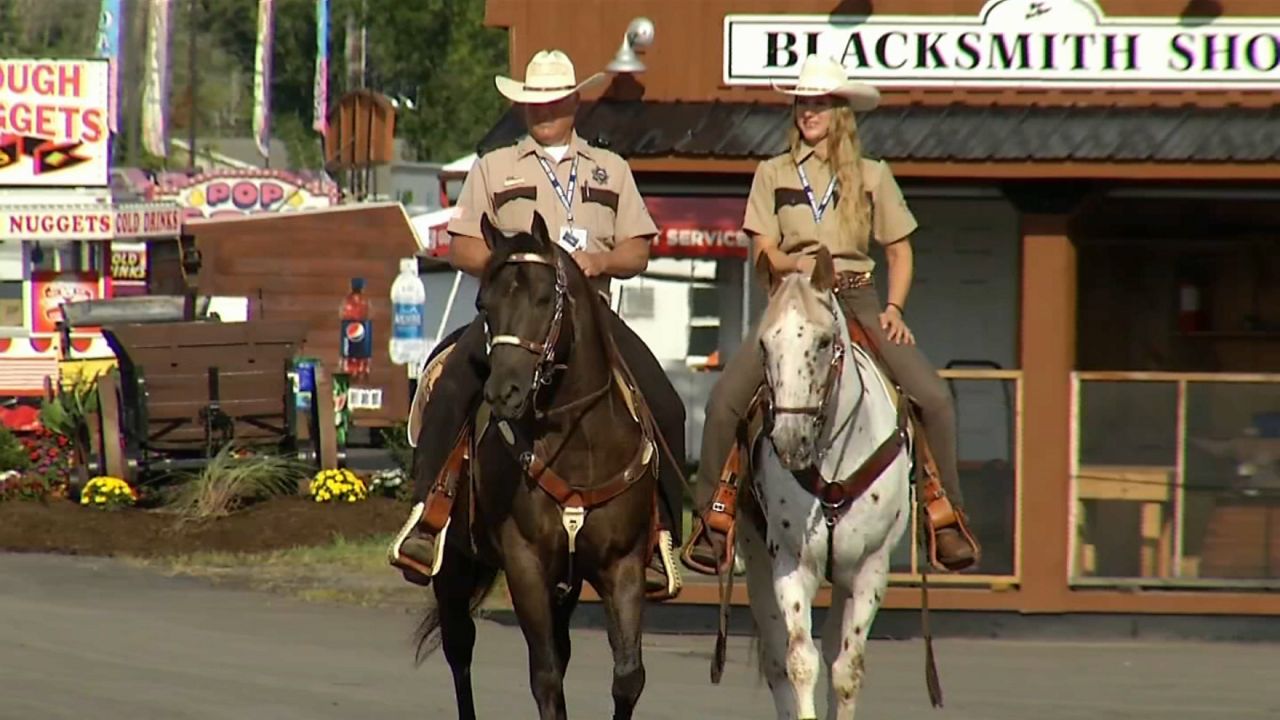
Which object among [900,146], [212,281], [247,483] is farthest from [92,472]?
[212,281]

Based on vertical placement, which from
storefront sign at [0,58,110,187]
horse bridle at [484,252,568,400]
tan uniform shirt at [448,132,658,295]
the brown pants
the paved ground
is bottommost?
the paved ground

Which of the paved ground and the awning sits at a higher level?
the awning

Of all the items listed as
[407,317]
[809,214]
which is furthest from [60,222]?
[809,214]

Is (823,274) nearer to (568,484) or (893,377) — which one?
(893,377)

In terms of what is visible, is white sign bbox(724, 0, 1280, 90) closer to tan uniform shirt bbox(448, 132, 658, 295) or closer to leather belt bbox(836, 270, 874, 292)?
leather belt bbox(836, 270, 874, 292)

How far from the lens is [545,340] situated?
28.5 ft

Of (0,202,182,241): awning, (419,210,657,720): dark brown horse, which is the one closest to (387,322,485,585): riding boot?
(419,210,657,720): dark brown horse

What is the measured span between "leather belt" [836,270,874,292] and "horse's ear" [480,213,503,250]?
1637mm

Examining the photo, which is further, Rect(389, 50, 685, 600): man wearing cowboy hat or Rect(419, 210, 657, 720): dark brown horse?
Rect(389, 50, 685, 600): man wearing cowboy hat

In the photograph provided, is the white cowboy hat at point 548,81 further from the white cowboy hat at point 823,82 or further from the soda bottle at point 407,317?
the soda bottle at point 407,317

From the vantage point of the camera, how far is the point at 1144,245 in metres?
19.4

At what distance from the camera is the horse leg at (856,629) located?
9.42m

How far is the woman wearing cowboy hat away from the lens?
32.2 feet

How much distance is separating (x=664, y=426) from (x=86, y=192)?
24004mm
